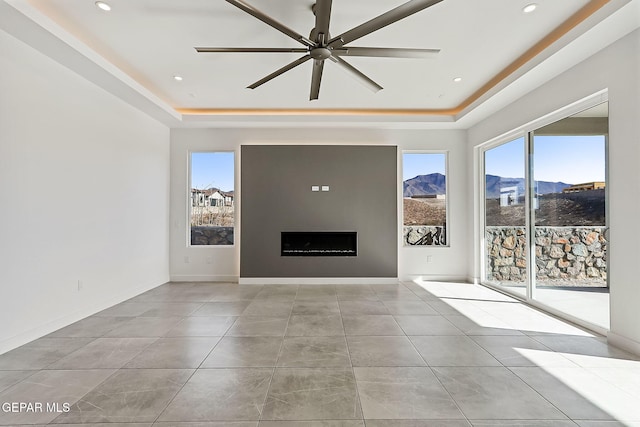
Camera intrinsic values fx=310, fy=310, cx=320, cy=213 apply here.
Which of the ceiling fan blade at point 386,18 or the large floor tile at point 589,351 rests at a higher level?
the ceiling fan blade at point 386,18

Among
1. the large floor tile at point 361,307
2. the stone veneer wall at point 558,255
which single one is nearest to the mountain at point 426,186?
the stone veneer wall at point 558,255

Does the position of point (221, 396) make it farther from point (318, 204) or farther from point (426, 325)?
point (318, 204)

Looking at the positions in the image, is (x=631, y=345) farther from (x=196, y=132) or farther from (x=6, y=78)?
(x=196, y=132)

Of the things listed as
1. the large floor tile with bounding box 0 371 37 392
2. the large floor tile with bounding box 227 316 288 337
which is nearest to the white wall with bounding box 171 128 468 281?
the large floor tile with bounding box 227 316 288 337

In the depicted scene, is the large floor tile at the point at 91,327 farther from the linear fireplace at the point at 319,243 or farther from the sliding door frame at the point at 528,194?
the sliding door frame at the point at 528,194

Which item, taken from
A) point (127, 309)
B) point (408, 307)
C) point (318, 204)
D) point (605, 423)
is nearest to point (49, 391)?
point (127, 309)

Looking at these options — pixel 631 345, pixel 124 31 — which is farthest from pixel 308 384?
pixel 124 31

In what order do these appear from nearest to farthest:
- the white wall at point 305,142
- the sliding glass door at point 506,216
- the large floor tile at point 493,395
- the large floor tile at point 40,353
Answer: the large floor tile at point 493,395 → the large floor tile at point 40,353 → the sliding glass door at point 506,216 → the white wall at point 305,142

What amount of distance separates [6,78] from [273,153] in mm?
3574

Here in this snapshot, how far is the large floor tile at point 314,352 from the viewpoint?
2561 mm

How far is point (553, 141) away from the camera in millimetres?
3973

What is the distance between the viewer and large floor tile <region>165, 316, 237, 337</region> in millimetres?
3229

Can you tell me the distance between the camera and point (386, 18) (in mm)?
2338

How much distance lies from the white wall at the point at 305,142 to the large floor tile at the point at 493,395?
11.9 feet
